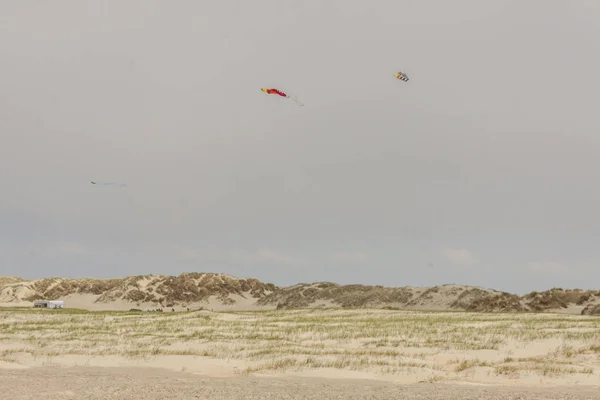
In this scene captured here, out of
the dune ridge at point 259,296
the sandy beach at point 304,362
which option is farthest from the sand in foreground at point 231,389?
the dune ridge at point 259,296

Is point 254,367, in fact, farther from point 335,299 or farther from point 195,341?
point 335,299

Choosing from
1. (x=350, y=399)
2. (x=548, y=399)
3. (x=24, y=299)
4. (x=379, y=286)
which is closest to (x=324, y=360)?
(x=350, y=399)

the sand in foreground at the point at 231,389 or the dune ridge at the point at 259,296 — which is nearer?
the sand in foreground at the point at 231,389

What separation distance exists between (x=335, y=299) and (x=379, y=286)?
12.7 metres

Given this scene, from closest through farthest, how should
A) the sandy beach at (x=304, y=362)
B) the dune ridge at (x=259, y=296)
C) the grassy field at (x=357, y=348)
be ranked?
the sandy beach at (x=304, y=362)
the grassy field at (x=357, y=348)
the dune ridge at (x=259, y=296)

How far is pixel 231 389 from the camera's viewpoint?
58.3 feet

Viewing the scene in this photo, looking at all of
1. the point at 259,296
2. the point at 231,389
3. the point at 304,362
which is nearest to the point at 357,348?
the point at 304,362

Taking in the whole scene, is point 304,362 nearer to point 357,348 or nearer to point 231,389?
point 231,389

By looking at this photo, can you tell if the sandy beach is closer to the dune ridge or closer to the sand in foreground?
the sand in foreground

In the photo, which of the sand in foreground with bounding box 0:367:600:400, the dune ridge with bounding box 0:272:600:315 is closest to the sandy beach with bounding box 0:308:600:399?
the sand in foreground with bounding box 0:367:600:400

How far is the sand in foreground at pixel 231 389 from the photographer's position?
16.4 m

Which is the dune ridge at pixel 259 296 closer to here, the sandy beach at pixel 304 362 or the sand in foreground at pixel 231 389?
the sandy beach at pixel 304 362

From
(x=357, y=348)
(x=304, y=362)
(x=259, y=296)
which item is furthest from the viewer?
(x=259, y=296)

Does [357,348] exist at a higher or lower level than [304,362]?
lower
